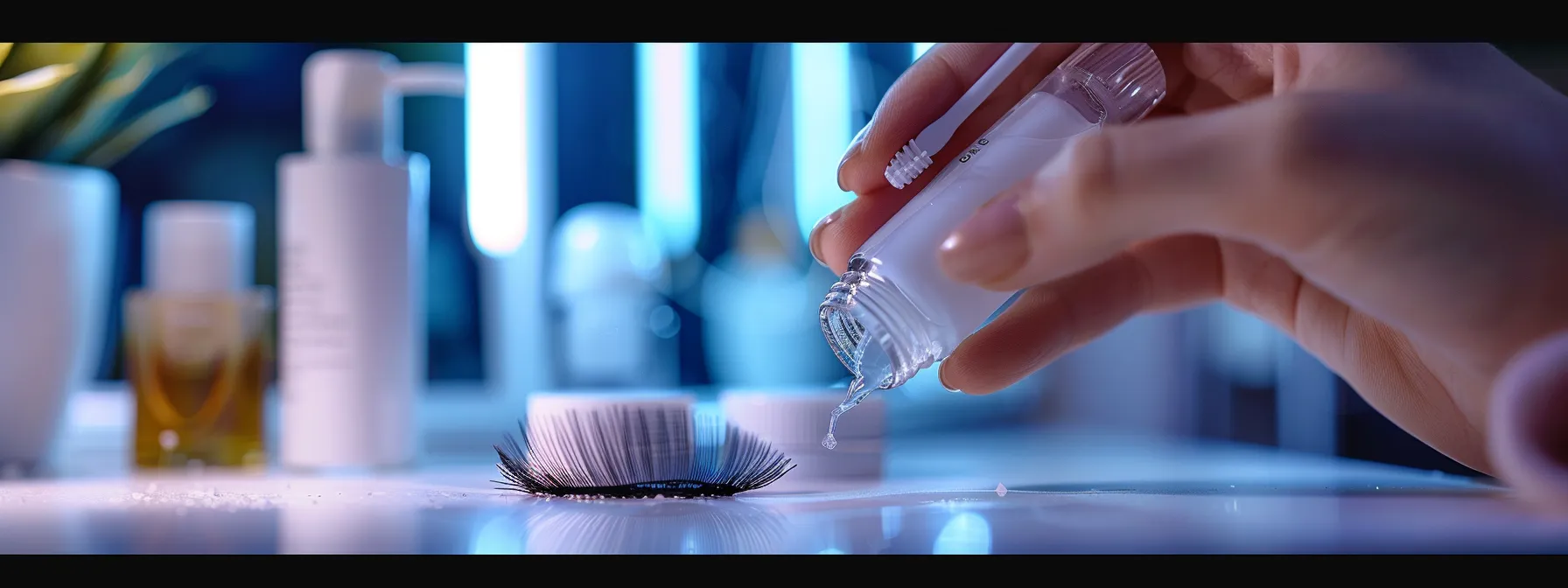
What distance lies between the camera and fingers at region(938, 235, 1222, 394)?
21.7 inches

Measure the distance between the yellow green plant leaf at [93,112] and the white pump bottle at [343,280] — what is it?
0.10 meters

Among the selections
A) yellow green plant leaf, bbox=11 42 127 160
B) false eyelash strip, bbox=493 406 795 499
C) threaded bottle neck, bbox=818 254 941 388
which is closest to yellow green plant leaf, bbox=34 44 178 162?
yellow green plant leaf, bbox=11 42 127 160

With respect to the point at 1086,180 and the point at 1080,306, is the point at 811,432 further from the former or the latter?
the point at 1086,180

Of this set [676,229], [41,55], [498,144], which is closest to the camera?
[41,55]

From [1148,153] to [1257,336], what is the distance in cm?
61

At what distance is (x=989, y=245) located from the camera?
377 mm

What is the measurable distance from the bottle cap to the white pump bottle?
1.36 ft

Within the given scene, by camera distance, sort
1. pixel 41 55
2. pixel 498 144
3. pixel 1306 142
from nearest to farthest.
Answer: pixel 1306 142, pixel 41 55, pixel 498 144

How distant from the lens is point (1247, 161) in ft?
1.16

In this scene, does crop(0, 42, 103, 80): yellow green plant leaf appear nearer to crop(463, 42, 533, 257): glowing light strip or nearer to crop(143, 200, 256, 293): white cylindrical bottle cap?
crop(143, 200, 256, 293): white cylindrical bottle cap

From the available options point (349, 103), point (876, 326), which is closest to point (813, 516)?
point (876, 326)

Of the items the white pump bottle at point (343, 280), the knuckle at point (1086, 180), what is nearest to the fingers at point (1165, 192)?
the knuckle at point (1086, 180)

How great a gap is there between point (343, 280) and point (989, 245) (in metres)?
0.44
